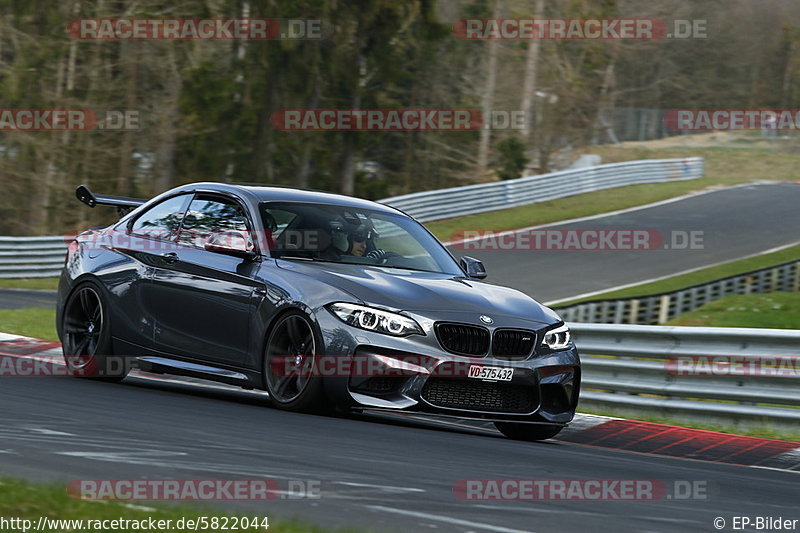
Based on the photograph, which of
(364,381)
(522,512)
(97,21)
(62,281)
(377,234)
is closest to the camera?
(522,512)

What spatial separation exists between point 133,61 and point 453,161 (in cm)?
1555

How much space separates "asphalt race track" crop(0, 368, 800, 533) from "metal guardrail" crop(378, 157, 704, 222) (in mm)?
21342

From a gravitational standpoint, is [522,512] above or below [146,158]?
below

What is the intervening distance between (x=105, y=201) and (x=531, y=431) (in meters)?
3.98

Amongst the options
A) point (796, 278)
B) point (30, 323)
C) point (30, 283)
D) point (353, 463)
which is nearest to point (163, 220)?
point (353, 463)

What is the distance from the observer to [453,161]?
171 ft

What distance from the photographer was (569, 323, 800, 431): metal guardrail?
934 centimetres

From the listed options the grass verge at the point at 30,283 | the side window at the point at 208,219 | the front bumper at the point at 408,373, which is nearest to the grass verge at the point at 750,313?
the side window at the point at 208,219

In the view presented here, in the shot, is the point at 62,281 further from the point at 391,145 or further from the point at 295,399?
the point at 391,145

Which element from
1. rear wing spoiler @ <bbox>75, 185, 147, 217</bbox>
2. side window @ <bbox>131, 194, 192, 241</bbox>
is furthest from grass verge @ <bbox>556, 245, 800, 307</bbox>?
side window @ <bbox>131, 194, 192, 241</bbox>

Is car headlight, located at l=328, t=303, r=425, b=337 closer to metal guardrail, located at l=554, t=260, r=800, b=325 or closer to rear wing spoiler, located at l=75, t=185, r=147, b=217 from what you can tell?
rear wing spoiler, located at l=75, t=185, r=147, b=217

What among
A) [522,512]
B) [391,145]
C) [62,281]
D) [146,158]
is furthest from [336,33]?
[522,512]

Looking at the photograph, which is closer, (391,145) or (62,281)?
(62,281)

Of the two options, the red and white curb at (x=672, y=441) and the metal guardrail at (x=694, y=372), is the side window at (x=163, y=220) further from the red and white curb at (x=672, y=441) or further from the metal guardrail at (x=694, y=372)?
the metal guardrail at (x=694, y=372)
